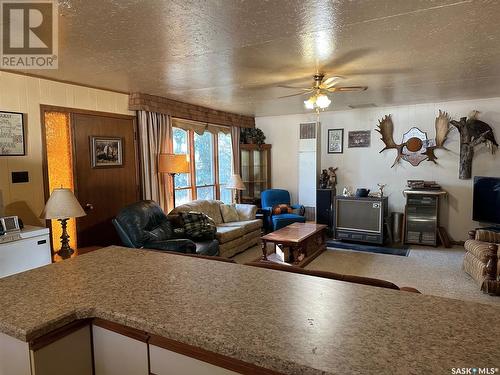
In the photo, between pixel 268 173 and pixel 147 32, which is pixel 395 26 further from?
pixel 268 173

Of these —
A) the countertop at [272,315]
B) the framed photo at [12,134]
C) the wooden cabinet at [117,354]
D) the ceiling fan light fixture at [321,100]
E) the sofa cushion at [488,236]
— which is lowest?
the sofa cushion at [488,236]

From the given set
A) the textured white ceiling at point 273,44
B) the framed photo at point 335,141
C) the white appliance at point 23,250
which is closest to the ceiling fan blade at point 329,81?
the textured white ceiling at point 273,44

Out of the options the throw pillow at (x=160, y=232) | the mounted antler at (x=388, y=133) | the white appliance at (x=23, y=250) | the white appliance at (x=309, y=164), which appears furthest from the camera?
the white appliance at (x=309, y=164)

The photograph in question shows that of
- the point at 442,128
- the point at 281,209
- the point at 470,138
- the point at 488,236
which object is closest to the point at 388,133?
the point at 442,128

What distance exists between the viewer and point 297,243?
14.1 ft

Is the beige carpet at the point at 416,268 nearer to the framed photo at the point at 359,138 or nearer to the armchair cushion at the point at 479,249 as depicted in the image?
the armchair cushion at the point at 479,249

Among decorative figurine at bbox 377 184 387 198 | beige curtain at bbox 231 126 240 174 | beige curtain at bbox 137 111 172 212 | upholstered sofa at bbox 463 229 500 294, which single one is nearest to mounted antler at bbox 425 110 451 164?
decorative figurine at bbox 377 184 387 198

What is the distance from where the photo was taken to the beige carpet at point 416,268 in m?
3.74

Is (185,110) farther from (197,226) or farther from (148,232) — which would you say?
(148,232)

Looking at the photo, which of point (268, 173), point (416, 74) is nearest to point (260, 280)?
point (416, 74)

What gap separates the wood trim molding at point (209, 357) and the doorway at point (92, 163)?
3136 millimetres

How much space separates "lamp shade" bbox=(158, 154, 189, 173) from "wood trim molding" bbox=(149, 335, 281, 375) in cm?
367

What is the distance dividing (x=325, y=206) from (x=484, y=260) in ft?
9.67

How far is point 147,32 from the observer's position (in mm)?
2336
